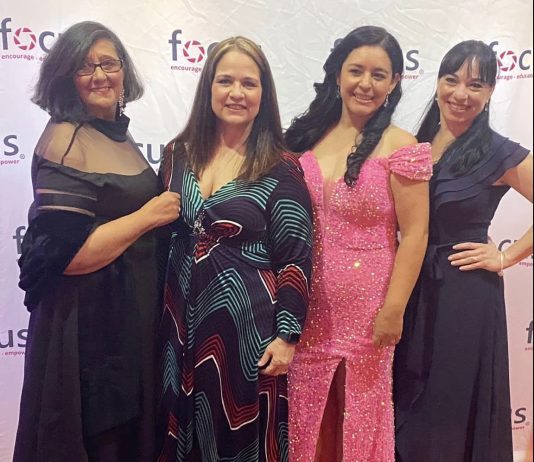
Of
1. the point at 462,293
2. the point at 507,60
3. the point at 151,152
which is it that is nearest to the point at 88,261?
the point at 151,152

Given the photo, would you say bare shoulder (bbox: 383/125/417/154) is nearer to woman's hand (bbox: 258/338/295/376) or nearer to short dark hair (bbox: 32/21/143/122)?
woman's hand (bbox: 258/338/295/376)

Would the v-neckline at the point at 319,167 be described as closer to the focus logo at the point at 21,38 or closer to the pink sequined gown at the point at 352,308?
the pink sequined gown at the point at 352,308

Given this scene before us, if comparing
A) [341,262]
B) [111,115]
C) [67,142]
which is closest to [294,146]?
[341,262]

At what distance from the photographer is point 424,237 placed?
158cm

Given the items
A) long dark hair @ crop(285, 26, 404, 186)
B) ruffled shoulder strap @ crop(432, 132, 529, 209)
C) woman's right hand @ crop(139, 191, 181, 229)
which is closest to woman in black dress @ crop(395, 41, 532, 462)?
ruffled shoulder strap @ crop(432, 132, 529, 209)

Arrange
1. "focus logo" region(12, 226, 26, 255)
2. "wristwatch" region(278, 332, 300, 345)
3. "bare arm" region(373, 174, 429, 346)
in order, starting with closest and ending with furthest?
"wristwatch" region(278, 332, 300, 345) < "bare arm" region(373, 174, 429, 346) < "focus logo" region(12, 226, 26, 255)

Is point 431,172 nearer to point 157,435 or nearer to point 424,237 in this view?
point 424,237

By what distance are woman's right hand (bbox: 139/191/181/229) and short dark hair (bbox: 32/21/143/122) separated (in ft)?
0.96

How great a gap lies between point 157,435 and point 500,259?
110cm

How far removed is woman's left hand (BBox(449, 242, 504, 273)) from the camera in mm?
1600

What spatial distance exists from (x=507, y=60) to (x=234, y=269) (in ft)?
A: 3.21

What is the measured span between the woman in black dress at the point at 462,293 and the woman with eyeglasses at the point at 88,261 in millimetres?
742

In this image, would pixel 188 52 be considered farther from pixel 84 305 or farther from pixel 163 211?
pixel 84 305

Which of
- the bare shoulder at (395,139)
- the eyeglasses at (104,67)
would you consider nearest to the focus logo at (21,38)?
the eyeglasses at (104,67)
